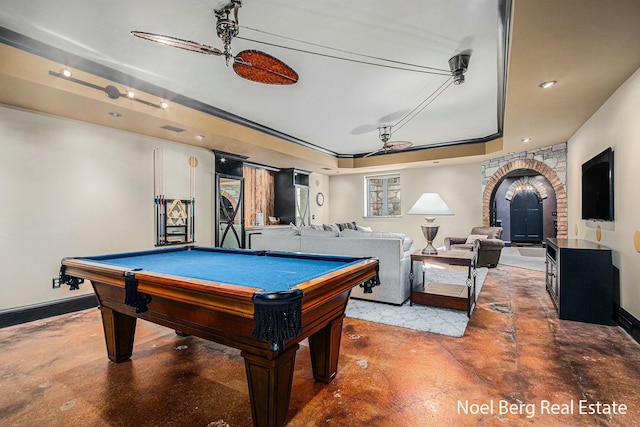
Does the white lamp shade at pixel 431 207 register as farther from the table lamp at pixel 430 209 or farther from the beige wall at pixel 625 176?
the beige wall at pixel 625 176

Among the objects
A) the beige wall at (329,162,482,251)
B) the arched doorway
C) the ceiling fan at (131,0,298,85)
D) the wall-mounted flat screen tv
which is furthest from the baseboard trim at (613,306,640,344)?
the beige wall at (329,162,482,251)

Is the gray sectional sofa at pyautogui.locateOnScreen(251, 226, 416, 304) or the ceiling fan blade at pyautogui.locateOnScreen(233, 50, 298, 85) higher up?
the ceiling fan blade at pyautogui.locateOnScreen(233, 50, 298, 85)

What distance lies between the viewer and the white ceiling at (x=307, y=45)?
89.8 inches

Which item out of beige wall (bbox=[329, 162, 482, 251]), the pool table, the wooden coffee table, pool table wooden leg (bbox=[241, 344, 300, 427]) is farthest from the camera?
beige wall (bbox=[329, 162, 482, 251])

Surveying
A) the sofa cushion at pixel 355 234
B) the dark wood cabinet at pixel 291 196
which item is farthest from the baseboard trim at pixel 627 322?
the dark wood cabinet at pixel 291 196

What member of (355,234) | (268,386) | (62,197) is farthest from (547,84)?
(62,197)

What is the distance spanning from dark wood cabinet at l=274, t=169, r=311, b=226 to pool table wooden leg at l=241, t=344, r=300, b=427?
605 centimetres

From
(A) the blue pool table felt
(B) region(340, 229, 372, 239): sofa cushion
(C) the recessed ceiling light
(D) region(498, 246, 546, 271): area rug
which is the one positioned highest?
(C) the recessed ceiling light

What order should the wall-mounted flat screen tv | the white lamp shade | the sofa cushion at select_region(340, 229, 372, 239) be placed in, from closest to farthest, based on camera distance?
the wall-mounted flat screen tv → the white lamp shade → the sofa cushion at select_region(340, 229, 372, 239)

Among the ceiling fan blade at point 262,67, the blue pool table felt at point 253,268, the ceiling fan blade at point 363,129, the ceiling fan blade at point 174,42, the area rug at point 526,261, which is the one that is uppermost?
the ceiling fan blade at point 363,129

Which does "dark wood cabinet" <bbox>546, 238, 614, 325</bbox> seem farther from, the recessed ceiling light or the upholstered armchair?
the upholstered armchair

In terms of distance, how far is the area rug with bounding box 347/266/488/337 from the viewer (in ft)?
9.61

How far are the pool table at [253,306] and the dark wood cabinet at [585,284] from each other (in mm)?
2382

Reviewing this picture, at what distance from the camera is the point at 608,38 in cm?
214
